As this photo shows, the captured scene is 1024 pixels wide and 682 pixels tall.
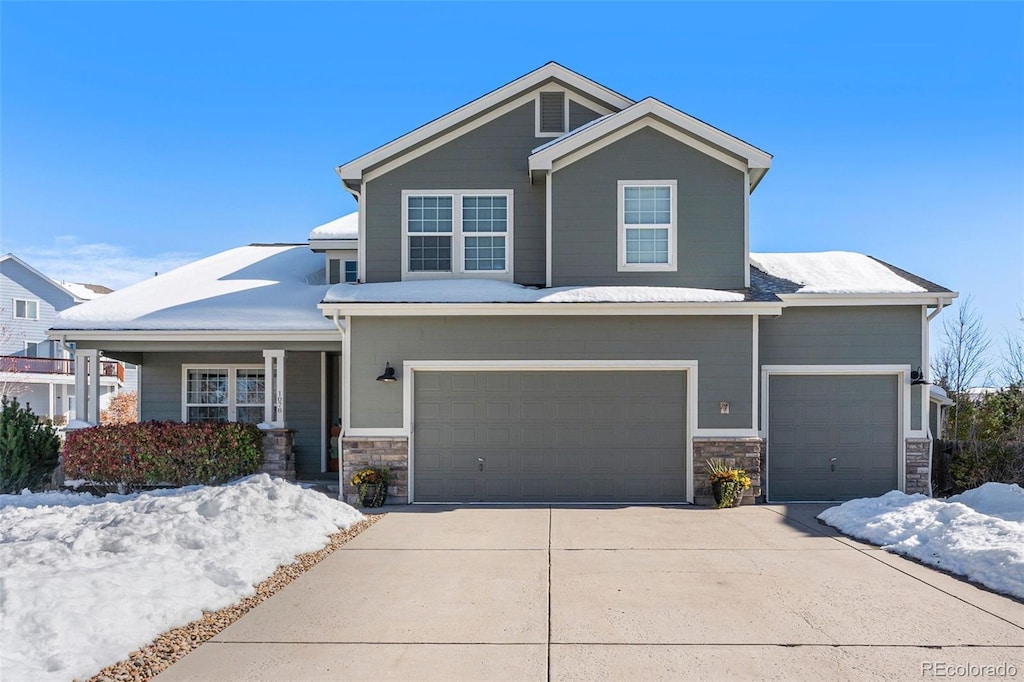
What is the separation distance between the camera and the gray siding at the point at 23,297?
1212 inches

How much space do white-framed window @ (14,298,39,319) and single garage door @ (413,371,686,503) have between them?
29.3 meters

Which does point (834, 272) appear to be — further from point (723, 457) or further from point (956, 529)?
point (956, 529)

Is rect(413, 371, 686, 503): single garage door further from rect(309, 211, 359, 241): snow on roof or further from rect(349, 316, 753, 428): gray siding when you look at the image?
rect(309, 211, 359, 241): snow on roof

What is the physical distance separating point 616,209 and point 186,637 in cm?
901

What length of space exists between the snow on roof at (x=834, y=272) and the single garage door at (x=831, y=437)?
153cm

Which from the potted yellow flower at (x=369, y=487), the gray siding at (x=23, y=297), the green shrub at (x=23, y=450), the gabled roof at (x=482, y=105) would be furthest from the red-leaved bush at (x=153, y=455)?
the gray siding at (x=23, y=297)

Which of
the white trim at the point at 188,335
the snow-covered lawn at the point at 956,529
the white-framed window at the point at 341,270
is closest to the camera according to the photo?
the snow-covered lawn at the point at 956,529

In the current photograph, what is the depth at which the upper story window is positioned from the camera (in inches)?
495

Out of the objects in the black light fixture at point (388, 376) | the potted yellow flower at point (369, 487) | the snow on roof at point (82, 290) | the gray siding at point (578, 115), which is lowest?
the potted yellow flower at point (369, 487)

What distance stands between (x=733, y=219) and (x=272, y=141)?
465 inches

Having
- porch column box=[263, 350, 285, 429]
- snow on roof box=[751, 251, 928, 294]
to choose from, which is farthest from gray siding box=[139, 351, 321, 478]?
snow on roof box=[751, 251, 928, 294]

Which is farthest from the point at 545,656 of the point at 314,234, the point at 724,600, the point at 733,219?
the point at 314,234

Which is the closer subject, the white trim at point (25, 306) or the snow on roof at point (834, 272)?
the snow on roof at point (834, 272)

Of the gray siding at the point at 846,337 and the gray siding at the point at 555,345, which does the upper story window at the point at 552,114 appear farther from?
the gray siding at the point at 846,337
